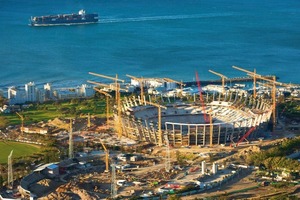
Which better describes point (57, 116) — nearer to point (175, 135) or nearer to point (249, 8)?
point (175, 135)

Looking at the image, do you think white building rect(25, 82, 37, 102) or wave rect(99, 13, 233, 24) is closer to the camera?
white building rect(25, 82, 37, 102)

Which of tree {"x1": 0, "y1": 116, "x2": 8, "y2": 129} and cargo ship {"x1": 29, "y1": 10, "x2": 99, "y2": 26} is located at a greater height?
cargo ship {"x1": 29, "y1": 10, "x2": 99, "y2": 26}

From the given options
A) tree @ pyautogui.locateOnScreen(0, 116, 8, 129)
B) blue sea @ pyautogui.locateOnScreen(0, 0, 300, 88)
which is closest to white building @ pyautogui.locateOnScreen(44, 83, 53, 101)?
blue sea @ pyautogui.locateOnScreen(0, 0, 300, 88)

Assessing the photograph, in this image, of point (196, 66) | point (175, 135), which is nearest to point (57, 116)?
point (175, 135)

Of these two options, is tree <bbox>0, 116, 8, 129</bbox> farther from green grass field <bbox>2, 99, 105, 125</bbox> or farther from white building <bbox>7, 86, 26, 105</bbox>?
white building <bbox>7, 86, 26, 105</bbox>

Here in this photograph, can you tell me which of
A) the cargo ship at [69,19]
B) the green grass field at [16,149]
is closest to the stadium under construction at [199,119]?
the green grass field at [16,149]

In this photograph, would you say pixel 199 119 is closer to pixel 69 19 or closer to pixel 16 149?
pixel 16 149

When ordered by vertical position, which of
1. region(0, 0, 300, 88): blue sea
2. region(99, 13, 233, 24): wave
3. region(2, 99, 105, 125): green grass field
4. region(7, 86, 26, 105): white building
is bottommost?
region(2, 99, 105, 125): green grass field
